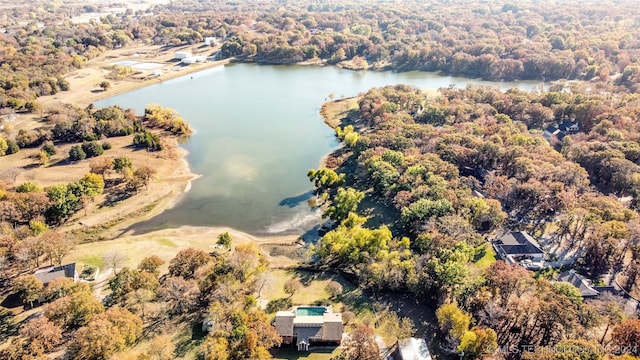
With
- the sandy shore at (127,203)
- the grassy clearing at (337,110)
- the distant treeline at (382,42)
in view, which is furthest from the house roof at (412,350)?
the distant treeline at (382,42)

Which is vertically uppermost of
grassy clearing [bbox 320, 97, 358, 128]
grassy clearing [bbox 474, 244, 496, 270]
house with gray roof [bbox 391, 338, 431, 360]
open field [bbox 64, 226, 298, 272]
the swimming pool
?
grassy clearing [bbox 320, 97, 358, 128]

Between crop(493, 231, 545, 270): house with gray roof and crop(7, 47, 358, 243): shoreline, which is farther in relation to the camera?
crop(7, 47, 358, 243): shoreline

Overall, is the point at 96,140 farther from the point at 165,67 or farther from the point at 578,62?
the point at 578,62

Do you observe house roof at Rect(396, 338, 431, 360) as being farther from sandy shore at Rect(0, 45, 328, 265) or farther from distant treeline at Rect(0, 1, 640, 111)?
distant treeline at Rect(0, 1, 640, 111)

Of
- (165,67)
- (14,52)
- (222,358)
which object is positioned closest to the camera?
(222,358)

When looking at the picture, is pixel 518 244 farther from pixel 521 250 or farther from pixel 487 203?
pixel 487 203

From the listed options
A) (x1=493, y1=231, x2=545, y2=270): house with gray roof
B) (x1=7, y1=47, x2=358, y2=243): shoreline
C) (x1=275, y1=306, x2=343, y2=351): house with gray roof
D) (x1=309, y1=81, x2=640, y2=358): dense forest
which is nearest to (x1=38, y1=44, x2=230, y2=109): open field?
(x1=7, y1=47, x2=358, y2=243): shoreline

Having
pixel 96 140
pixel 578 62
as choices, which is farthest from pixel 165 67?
pixel 578 62

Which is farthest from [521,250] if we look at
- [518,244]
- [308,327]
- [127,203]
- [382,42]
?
[382,42]
